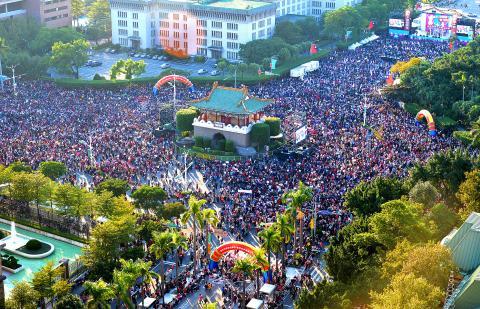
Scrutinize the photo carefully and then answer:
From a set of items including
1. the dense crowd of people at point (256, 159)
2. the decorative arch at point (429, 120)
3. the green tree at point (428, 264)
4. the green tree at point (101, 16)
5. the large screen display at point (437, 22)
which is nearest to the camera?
the green tree at point (428, 264)

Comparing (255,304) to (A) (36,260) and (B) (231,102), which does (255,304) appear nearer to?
(A) (36,260)

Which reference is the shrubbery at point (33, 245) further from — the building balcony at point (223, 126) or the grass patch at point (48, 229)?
the building balcony at point (223, 126)

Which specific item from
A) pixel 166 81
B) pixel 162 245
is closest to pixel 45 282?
pixel 162 245

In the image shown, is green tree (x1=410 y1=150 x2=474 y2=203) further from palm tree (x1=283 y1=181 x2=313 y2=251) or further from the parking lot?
the parking lot

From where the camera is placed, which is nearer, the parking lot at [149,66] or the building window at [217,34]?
the parking lot at [149,66]

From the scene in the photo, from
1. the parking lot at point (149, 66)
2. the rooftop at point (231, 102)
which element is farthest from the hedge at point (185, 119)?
the parking lot at point (149, 66)

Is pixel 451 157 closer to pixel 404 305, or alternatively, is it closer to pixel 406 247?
pixel 406 247

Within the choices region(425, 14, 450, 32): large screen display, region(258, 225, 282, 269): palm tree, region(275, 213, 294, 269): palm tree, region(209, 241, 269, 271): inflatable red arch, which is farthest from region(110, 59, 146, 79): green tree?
region(258, 225, 282, 269): palm tree

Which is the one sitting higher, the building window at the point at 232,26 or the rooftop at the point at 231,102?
the building window at the point at 232,26
